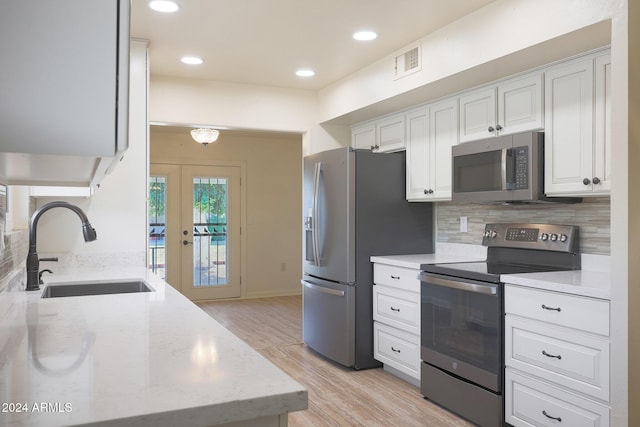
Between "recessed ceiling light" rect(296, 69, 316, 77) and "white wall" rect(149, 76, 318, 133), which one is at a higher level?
"recessed ceiling light" rect(296, 69, 316, 77)

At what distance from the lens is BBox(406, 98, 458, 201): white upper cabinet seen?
3.54 meters

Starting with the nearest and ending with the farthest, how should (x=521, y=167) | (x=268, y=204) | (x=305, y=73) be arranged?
1. (x=521, y=167)
2. (x=305, y=73)
3. (x=268, y=204)

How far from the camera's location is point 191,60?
12.3 ft

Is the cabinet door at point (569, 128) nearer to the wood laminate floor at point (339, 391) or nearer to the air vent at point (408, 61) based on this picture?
the air vent at point (408, 61)

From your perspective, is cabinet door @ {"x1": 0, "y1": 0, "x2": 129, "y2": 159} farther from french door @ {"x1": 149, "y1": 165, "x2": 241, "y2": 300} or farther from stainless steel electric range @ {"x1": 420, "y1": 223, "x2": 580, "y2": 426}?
french door @ {"x1": 149, "y1": 165, "x2": 241, "y2": 300}

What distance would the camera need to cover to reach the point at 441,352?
123 inches

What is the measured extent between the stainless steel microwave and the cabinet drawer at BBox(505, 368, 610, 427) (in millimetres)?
955

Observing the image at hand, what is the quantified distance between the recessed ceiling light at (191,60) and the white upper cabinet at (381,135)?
1.51 meters

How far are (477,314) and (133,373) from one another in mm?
Answer: 2157

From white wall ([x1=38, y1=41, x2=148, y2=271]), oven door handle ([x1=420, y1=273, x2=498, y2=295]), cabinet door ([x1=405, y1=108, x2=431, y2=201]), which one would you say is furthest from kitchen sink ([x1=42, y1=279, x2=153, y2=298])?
cabinet door ([x1=405, y1=108, x2=431, y2=201])

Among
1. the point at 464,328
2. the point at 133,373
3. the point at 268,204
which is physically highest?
the point at 268,204

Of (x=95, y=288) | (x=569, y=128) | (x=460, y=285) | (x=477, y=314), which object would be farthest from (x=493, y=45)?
(x=95, y=288)

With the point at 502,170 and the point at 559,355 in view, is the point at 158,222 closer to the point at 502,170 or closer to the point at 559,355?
the point at 502,170

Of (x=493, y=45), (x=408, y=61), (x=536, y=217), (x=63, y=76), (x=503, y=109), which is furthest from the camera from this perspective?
(x=408, y=61)
